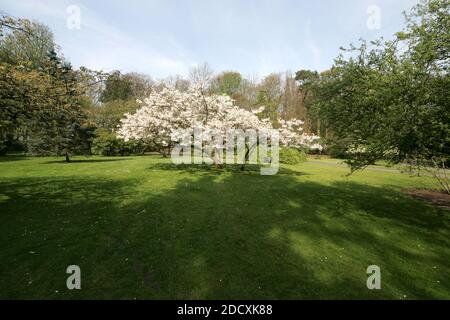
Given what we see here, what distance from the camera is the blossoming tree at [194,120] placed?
1873 centimetres

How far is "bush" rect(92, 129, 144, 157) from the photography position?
1410 inches

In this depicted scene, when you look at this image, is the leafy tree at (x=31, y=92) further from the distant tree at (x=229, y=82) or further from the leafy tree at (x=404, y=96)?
the distant tree at (x=229, y=82)

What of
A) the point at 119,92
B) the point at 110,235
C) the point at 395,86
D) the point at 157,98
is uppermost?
the point at 119,92

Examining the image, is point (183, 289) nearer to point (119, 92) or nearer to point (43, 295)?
point (43, 295)

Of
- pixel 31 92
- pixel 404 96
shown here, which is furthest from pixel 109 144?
pixel 404 96

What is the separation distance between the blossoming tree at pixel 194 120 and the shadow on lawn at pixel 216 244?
274 inches

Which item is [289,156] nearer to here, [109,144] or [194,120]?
[194,120]

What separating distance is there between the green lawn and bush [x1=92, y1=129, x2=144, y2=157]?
2329 centimetres

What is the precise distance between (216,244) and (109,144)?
32870 millimetres

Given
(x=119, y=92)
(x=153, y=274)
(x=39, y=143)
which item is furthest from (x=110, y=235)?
(x=119, y=92)

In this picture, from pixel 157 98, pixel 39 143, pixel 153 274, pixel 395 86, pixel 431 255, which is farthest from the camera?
pixel 39 143
